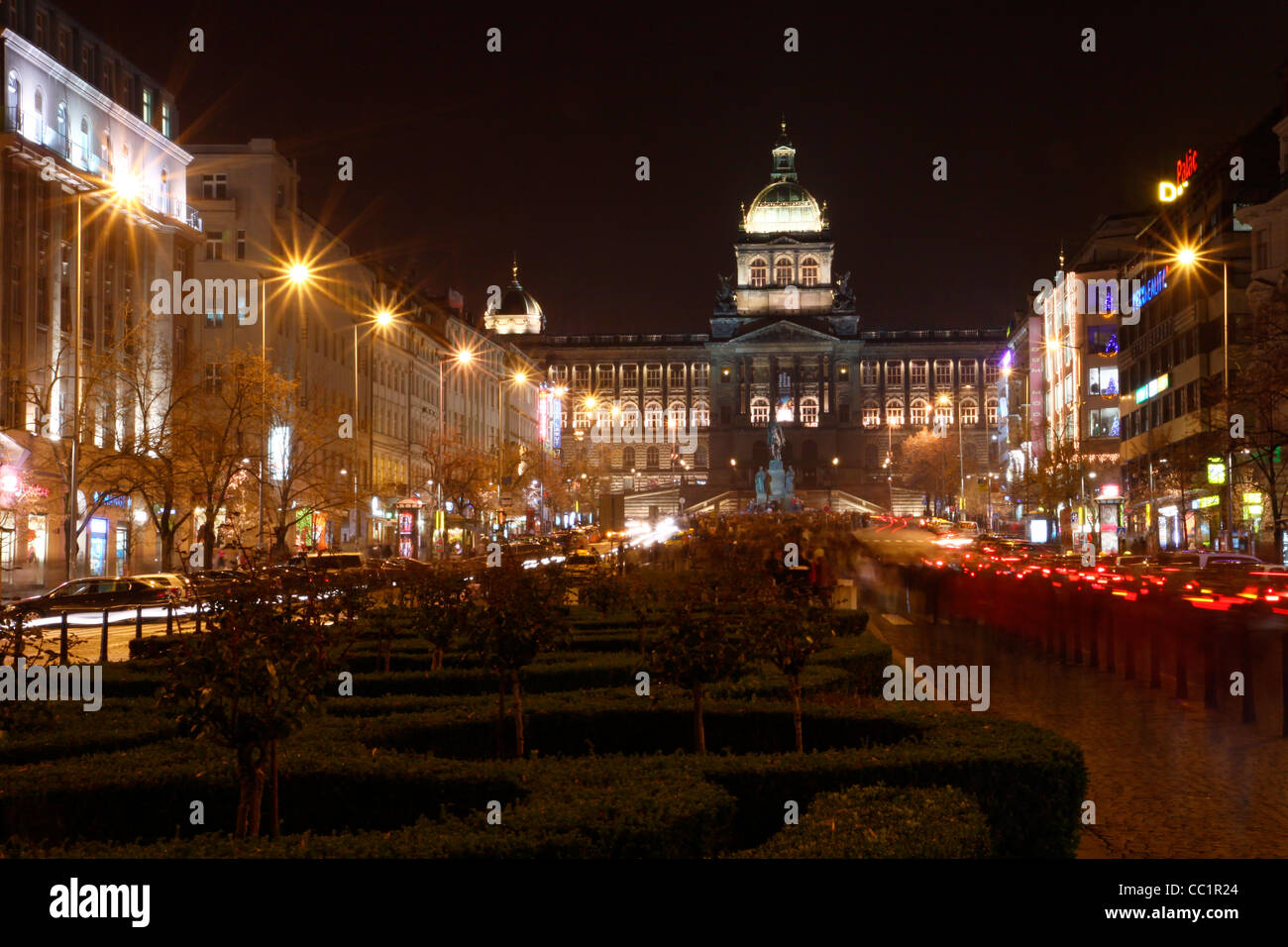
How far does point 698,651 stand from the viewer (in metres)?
11.8

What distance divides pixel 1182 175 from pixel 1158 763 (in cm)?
6406

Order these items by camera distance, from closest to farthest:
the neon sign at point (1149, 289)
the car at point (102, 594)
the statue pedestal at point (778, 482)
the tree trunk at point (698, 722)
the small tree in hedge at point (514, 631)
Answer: the tree trunk at point (698, 722)
the small tree in hedge at point (514, 631)
the car at point (102, 594)
the neon sign at point (1149, 289)
the statue pedestal at point (778, 482)

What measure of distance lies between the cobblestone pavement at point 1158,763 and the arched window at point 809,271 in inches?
6744

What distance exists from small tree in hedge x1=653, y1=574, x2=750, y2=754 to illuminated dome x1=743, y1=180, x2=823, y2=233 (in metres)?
184

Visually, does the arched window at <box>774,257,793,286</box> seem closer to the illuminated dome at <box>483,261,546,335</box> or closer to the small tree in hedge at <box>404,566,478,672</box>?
the illuminated dome at <box>483,261,546,335</box>

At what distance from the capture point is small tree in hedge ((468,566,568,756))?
12.5 meters

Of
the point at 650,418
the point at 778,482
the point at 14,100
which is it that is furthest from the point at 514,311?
the point at 14,100

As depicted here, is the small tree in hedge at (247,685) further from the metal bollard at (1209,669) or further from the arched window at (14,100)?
the arched window at (14,100)

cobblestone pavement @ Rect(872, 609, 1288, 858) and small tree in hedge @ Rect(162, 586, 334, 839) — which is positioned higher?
small tree in hedge @ Rect(162, 586, 334, 839)

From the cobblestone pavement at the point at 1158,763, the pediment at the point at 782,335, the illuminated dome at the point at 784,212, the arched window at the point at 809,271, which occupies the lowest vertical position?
the cobblestone pavement at the point at 1158,763

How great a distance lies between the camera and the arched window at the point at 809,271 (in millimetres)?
191250

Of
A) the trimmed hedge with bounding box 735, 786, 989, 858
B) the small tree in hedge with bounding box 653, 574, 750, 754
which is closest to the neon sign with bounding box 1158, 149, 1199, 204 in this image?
the small tree in hedge with bounding box 653, 574, 750, 754

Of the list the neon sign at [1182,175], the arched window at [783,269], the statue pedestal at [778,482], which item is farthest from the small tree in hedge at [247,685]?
the arched window at [783,269]

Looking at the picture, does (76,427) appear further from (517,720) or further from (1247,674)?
(1247,674)
